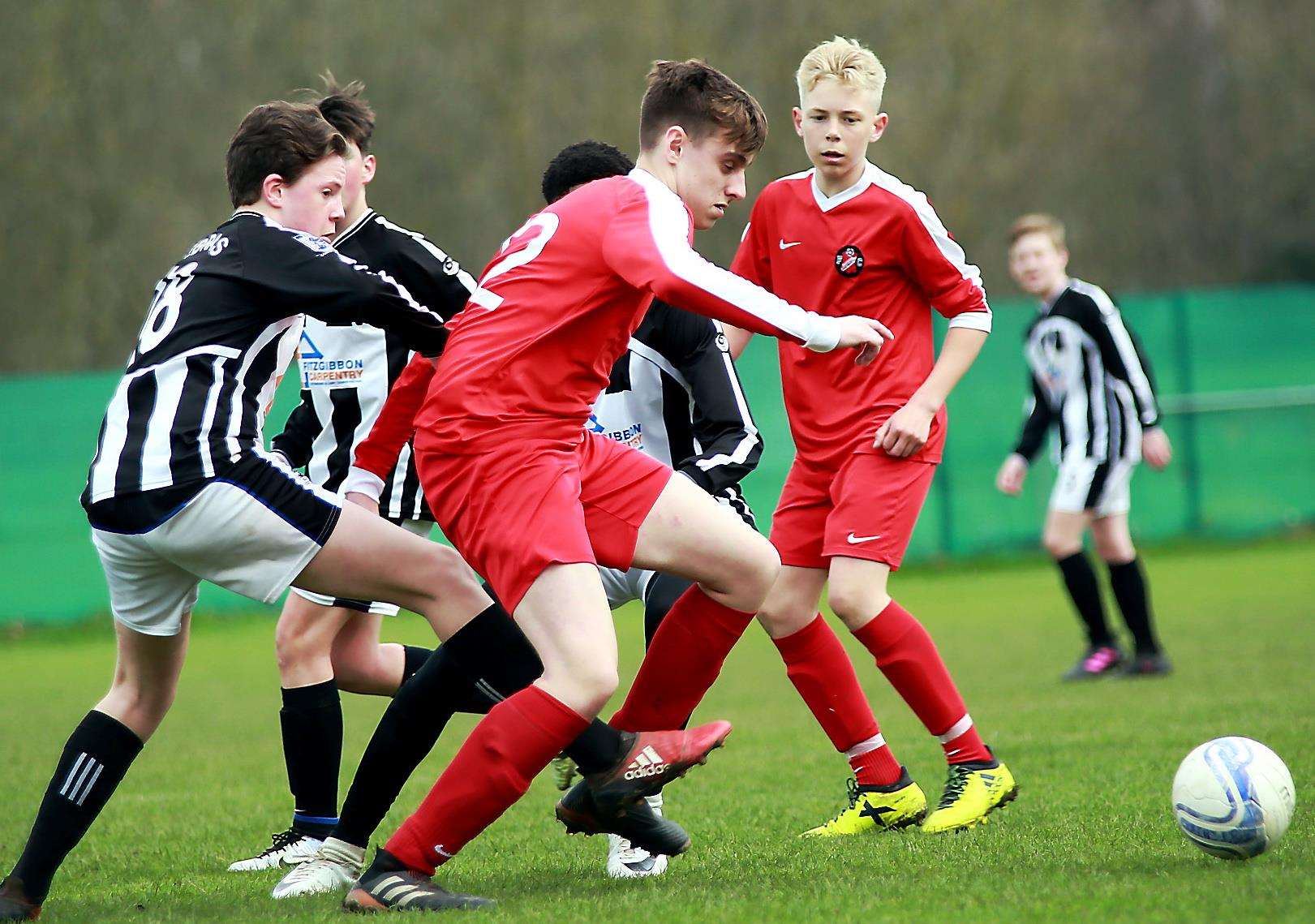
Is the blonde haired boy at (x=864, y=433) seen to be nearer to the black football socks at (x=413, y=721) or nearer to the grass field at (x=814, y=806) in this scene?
the grass field at (x=814, y=806)

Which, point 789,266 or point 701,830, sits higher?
point 789,266

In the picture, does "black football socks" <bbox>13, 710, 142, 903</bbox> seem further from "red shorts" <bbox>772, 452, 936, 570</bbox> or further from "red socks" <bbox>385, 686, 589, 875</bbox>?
"red shorts" <bbox>772, 452, 936, 570</bbox>

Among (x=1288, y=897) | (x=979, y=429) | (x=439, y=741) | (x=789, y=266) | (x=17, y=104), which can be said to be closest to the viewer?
(x=1288, y=897)

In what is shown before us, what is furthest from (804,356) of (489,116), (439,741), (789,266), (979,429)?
(489,116)

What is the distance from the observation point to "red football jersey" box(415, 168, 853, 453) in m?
3.45

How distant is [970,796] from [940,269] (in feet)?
5.06

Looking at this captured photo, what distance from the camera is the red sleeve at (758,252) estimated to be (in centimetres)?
487

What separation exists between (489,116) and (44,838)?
18006mm

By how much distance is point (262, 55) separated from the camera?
62.2ft

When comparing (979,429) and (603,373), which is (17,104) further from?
(603,373)

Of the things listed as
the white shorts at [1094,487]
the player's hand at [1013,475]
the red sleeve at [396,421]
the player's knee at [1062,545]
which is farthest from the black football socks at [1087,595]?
the red sleeve at [396,421]

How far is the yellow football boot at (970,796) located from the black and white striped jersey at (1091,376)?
3.96 m

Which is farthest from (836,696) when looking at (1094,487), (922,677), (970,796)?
(1094,487)

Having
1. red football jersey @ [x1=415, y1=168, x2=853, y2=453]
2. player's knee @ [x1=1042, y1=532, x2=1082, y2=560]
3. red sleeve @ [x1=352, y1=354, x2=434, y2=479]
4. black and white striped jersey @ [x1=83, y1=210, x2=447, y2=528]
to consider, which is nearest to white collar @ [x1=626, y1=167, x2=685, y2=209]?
red football jersey @ [x1=415, y1=168, x2=853, y2=453]
